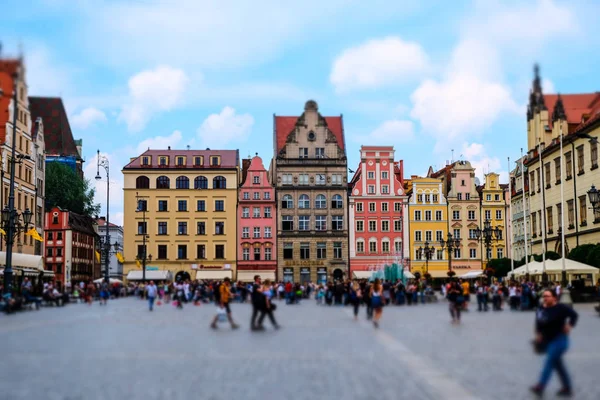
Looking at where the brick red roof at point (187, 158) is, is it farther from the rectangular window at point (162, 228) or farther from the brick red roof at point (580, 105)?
the brick red roof at point (580, 105)

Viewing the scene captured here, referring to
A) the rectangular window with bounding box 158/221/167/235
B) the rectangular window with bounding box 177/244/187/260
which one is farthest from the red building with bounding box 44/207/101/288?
the rectangular window with bounding box 177/244/187/260

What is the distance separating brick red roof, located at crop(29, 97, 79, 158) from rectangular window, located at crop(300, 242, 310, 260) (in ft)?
294

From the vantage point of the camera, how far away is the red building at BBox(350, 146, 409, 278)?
105m

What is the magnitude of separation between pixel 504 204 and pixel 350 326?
79112 millimetres

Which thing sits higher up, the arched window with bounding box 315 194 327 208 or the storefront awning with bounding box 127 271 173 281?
the arched window with bounding box 315 194 327 208

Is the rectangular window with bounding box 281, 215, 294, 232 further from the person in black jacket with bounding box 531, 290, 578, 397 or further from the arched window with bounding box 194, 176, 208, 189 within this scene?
the person in black jacket with bounding box 531, 290, 578, 397

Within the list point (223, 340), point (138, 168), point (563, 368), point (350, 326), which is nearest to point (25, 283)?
point (350, 326)

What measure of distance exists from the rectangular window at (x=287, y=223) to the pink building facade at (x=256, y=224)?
1.06 m

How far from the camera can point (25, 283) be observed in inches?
2019

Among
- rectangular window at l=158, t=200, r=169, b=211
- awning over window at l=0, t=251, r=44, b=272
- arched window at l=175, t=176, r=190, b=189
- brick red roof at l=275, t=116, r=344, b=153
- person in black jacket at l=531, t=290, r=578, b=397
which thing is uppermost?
brick red roof at l=275, t=116, r=344, b=153

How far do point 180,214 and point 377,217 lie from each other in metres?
23.0

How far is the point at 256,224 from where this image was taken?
105m

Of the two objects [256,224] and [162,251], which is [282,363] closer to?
[256,224]

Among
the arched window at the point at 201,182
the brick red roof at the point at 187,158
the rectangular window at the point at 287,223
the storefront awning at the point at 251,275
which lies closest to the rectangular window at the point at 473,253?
the rectangular window at the point at 287,223
